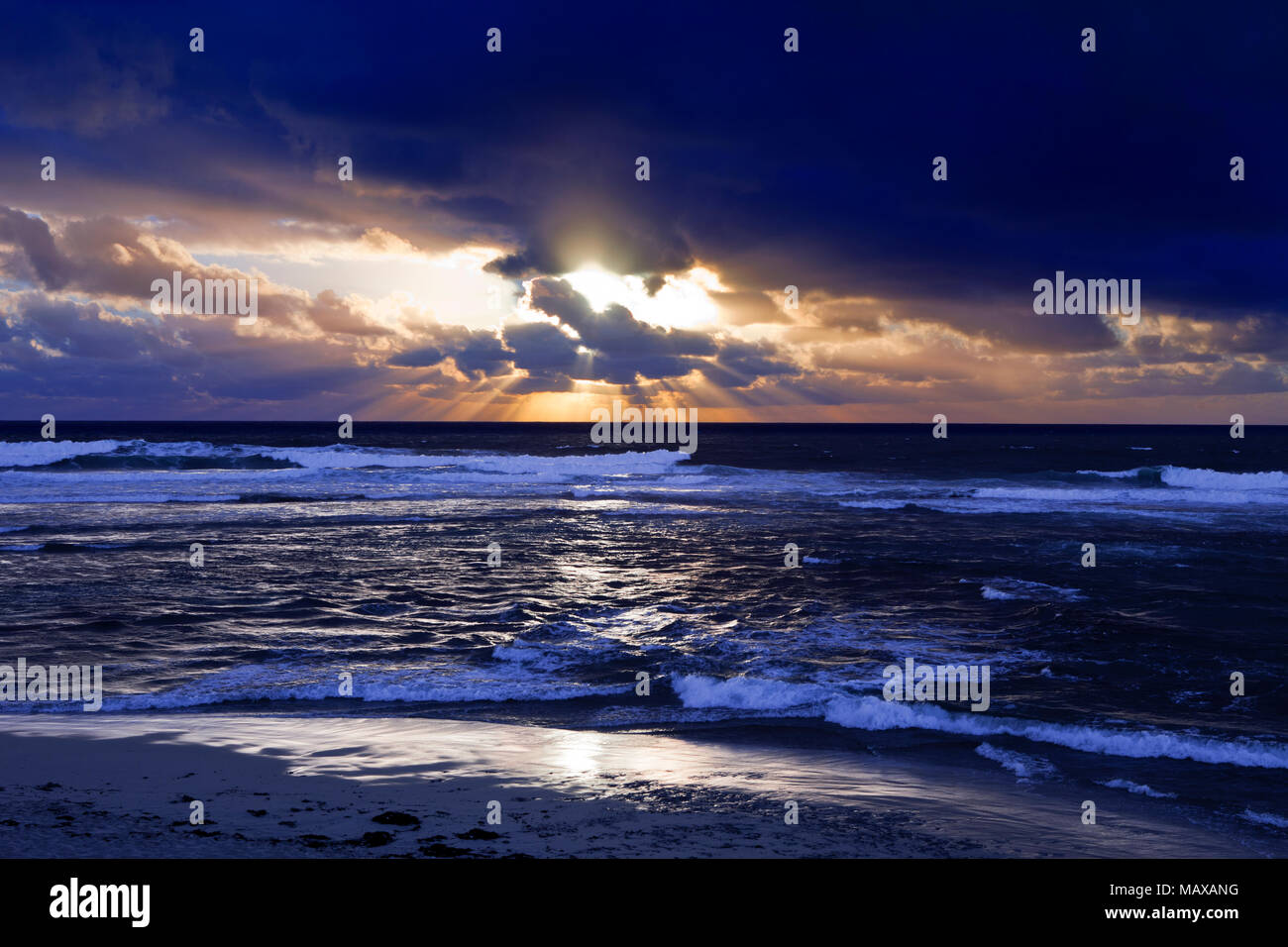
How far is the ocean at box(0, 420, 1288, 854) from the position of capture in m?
10.4

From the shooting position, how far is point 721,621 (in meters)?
16.5

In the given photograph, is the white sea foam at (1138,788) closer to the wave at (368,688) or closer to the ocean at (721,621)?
the ocean at (721,621)

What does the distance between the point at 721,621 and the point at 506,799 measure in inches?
383

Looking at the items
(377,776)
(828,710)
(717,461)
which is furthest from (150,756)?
(717,461)

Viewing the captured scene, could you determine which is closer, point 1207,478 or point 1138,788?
point 1138,788

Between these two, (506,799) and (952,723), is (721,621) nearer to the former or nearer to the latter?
(952,723)

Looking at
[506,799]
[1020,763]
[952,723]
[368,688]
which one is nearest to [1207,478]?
[952,723]

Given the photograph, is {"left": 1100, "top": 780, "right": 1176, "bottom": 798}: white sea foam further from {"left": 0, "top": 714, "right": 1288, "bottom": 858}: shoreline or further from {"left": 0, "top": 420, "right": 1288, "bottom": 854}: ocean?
{"left": 0, "top": 714, "right": 1288, "bottom": 858}: shoreline

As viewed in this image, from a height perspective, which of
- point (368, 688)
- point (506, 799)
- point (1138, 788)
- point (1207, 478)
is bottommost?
point (1138, 788)

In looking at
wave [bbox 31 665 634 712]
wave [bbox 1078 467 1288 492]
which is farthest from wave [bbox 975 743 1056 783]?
wave [bbox 1078 467 1288 492]

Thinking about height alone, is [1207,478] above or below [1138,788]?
above

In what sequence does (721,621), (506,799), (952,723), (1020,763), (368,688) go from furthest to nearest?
1. (721,621)
2. (368,688)
3. (952,723)
4. (1020,763)
5. (506,799)

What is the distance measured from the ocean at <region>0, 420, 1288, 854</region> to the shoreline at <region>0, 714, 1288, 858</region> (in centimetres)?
86
